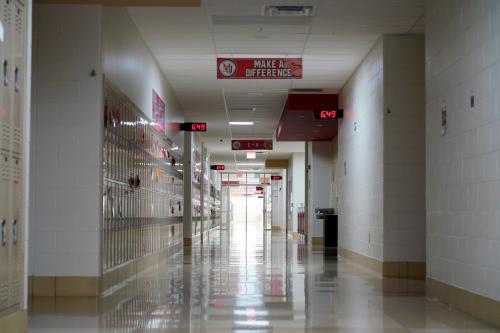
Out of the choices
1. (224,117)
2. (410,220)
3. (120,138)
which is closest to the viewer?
(120,138)

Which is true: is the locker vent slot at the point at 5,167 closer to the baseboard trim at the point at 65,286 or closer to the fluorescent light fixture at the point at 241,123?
the baseboard trim at the point at 65,286

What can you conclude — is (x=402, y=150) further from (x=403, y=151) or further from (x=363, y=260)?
(x=363, y=260)

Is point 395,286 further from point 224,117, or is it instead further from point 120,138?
point 224,117

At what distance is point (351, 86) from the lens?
48.6 ft

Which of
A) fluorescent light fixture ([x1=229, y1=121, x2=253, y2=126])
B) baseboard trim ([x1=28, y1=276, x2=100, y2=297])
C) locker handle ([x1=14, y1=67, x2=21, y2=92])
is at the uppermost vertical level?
fluorescent light fixture ([x1=229, y1=121, x2=253, y2=126])

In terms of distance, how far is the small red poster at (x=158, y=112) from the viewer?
43.6 ft

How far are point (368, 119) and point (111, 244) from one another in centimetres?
574

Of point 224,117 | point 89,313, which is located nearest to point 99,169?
point 89,313

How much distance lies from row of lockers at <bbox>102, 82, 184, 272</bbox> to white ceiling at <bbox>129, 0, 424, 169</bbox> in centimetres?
133

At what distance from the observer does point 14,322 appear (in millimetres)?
5016

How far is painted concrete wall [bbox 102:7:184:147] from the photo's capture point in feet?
29.5

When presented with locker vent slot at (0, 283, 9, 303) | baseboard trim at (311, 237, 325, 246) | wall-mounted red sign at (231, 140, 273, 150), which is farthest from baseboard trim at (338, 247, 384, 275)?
wall-mounted red sign at (231, 140, 273, 150)

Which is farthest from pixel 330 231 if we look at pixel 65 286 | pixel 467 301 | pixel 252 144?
pixel 467 301

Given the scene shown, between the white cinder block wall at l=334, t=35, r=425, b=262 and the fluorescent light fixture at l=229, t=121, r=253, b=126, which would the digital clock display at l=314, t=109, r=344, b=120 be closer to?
the white cinder block wall at l=334, t=35, r=425, b=262
